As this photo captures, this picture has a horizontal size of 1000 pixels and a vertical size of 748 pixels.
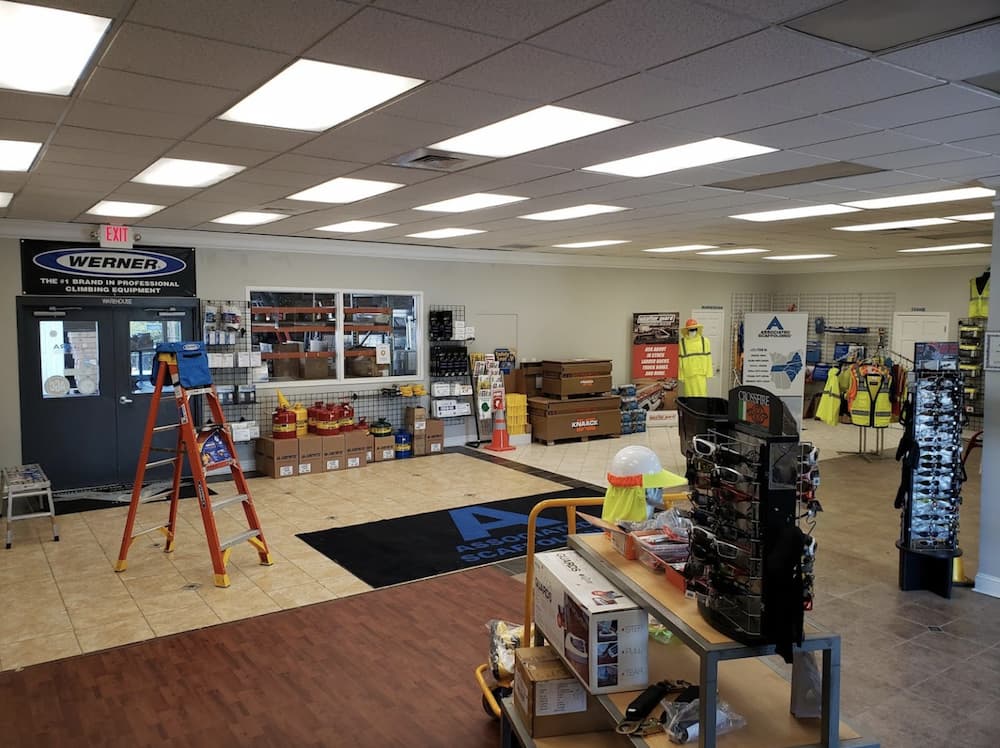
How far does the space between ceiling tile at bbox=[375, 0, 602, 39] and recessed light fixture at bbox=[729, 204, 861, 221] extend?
4870mm

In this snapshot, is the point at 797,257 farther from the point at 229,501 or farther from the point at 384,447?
the point at 229,501

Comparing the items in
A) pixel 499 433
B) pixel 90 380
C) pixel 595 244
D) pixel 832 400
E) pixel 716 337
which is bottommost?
pixel 499 433

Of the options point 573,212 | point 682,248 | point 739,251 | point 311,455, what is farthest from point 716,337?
point 311,455

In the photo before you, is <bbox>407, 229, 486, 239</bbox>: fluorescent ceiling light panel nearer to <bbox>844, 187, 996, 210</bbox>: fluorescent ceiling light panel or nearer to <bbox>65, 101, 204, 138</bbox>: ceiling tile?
<bbox>844, 187, 996, 210</bbox>: fluorescent ceiling light panel

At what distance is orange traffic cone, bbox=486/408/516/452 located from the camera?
10273 millimetres

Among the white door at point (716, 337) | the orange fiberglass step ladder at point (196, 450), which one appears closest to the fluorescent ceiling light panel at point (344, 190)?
the orange fiberglass step ladder at point (196, 450)

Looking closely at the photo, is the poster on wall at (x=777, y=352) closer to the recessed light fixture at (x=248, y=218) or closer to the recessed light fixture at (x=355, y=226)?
the recessed light fixture at (x=355, y=226)

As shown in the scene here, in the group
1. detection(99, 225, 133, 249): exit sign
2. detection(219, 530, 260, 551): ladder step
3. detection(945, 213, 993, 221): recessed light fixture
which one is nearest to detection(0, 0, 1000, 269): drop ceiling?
detection(945, 213, 993, 221): recessed light fixture

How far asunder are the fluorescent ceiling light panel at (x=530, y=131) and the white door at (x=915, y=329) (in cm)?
1022

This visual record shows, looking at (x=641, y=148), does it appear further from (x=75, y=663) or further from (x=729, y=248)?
(x=729, y=248)

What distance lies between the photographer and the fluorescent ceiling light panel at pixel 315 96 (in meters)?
2.92

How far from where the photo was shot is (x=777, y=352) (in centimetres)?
901

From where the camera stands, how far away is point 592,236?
8.80 metres

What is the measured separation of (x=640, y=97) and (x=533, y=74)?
566mm
